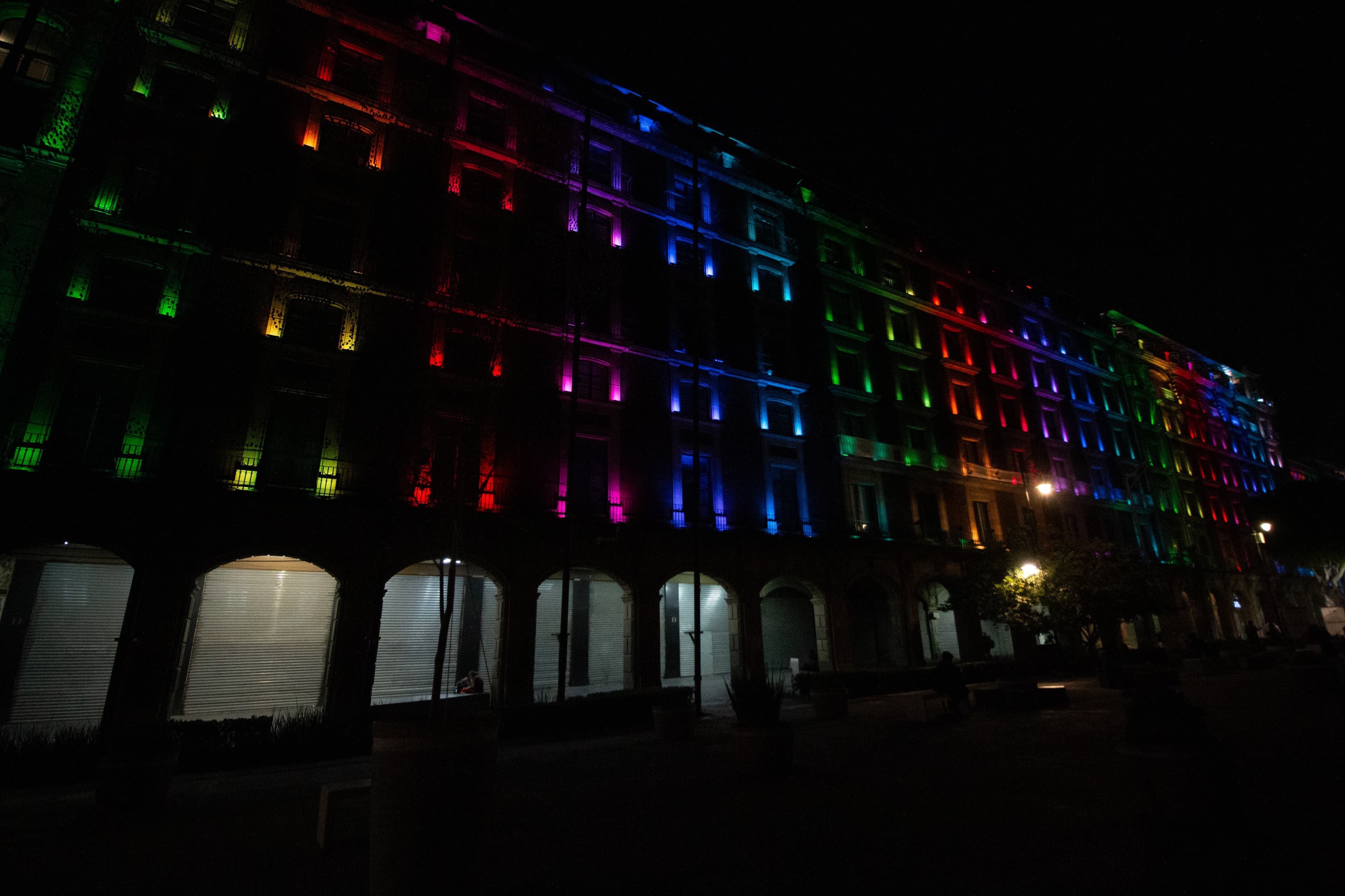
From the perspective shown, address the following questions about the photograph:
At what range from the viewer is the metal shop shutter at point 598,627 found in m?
21.7

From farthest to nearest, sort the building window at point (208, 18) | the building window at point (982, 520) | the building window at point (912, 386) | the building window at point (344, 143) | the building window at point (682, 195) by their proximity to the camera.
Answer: the building window at point (912, 386), the building window at point (982, 520), the building window at point (682, 195), the building window at point (344, 143), the building window at point (208, 18)

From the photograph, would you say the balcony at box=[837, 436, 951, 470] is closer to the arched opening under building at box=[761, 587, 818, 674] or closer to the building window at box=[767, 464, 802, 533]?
the building window at box=[767, 464, 802, 533]

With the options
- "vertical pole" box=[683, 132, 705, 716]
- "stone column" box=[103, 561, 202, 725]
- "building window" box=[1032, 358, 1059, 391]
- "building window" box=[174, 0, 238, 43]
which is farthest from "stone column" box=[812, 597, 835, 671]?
"building window" box=[174, 0, 238, 43]

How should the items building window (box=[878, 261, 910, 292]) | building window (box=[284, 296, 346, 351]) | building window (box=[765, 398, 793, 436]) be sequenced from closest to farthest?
building window (box=[284, 296, 346, 351]), building window (box=[765, 398, 793, 436]), building window (box=[878, 261, 910, 292])

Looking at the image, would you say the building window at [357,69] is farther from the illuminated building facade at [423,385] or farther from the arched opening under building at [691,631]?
the arched opening under building at [691,631]

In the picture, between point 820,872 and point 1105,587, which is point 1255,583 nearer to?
point 1105,587

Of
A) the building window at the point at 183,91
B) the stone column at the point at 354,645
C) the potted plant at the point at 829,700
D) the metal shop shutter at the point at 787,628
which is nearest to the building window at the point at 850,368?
the metal shop shutter at the point at 787,628

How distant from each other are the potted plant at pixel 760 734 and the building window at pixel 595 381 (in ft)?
46.7

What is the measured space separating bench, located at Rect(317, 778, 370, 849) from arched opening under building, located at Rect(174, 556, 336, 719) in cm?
1097

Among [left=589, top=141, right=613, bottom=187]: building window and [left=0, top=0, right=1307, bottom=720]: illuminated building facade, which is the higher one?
[left=589, top=141, right=613, bottom=187]: building window

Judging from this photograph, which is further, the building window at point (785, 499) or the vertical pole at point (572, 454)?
the building window at point (785, 499)

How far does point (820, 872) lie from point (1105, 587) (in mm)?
23287

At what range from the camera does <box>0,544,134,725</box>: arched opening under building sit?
14.8 metres

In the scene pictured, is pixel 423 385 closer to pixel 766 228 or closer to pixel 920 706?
pixel 920 706
